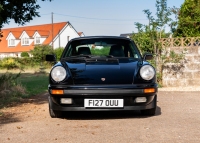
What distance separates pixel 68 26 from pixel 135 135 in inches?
2292

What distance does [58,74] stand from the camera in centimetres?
577

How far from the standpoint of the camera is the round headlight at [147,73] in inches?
229

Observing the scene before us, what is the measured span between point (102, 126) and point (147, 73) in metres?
1.17

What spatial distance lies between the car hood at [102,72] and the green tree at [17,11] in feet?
10.1

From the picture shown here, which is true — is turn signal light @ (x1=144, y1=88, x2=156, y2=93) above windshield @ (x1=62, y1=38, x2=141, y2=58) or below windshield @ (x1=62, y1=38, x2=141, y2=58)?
below

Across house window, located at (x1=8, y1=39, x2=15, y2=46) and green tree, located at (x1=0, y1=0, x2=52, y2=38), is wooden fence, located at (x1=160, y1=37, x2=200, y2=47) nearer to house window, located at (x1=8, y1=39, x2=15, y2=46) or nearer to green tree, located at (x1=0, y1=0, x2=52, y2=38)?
green tree, located at (x1=0, y1=0, x2=52, y2=38)

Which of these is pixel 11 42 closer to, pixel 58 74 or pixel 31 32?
pixel 31 32

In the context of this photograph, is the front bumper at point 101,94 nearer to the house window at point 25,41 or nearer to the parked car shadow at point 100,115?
the parked car shadow at point 100,115

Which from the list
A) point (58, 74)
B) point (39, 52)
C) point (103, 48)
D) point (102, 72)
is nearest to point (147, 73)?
point (102, 72)

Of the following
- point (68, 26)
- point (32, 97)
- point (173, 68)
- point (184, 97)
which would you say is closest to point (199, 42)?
point (173, 68)

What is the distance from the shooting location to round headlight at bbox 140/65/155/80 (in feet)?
19.1

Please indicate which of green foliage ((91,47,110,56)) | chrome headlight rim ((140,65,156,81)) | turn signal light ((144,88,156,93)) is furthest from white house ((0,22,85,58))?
turn signal light ((144,88,156,93))

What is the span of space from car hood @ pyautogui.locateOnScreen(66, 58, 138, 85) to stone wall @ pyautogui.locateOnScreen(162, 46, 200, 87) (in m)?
5.86

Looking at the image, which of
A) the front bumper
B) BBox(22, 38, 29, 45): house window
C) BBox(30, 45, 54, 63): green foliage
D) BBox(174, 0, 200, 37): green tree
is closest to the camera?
the front bumper
